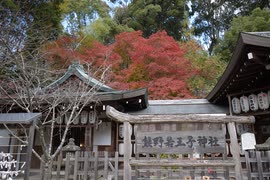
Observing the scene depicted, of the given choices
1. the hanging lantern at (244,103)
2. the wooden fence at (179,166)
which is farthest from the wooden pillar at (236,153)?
the hanging lantern at (244,103)

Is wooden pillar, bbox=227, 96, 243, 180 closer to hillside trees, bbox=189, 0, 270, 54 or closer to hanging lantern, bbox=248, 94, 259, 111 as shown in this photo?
hanging lantern, bbox=248, 94, 259, 111

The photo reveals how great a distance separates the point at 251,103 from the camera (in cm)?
906

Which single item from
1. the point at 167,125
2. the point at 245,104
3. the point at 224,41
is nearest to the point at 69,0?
the point at 224,41

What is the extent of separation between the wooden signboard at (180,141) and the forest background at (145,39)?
4831 mm

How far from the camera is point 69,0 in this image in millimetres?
24531

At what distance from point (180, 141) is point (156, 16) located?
24.4 m

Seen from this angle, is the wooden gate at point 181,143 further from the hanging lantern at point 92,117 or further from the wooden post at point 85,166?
the hanging lantern at point 92,117

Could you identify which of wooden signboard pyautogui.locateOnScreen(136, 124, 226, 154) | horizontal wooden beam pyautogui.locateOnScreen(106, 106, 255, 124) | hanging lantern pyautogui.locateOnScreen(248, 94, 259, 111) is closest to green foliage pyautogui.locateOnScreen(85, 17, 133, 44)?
hanging lantern pyautogui.locateOnScreen(248, 94, 259, 111)

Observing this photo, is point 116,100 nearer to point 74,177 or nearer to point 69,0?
point 74,177

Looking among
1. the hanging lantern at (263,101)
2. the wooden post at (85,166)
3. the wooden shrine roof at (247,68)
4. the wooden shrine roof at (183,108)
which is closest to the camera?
the wooden shrine roof at (247,68)

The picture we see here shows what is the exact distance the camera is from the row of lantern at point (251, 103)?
8.57 metres

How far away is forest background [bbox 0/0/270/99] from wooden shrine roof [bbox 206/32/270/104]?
575 cm

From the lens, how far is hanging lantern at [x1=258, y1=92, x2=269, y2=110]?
28.0 feet

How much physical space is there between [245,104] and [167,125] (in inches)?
229
